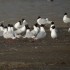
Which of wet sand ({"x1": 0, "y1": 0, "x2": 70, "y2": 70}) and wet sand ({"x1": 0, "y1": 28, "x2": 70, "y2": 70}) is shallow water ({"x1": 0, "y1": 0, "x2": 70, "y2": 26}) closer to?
wet sand ({"x1": 0, "y1": 0, "x2": 70, "y2": 70})

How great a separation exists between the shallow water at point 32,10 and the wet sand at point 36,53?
16.4 feet

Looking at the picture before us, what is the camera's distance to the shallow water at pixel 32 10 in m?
24.2

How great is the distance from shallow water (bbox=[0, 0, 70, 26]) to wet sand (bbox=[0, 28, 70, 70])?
500 cm

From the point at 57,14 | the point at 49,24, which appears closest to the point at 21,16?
the point at 57,14

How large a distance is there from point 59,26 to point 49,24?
745 mm

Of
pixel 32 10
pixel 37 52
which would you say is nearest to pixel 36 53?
pixel 37 52

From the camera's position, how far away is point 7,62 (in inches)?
552

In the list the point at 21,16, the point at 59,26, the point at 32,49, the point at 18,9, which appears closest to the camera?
the point at 32,49

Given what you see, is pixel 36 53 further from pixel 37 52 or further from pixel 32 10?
pixel 32 10

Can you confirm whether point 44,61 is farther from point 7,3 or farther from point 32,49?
point 7,3

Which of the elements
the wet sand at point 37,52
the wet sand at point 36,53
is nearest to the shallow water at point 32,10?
the wet sand at point 37,52

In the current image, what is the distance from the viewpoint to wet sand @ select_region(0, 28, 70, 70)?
13.5 meters

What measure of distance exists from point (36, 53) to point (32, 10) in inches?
507

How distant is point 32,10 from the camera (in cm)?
2788
